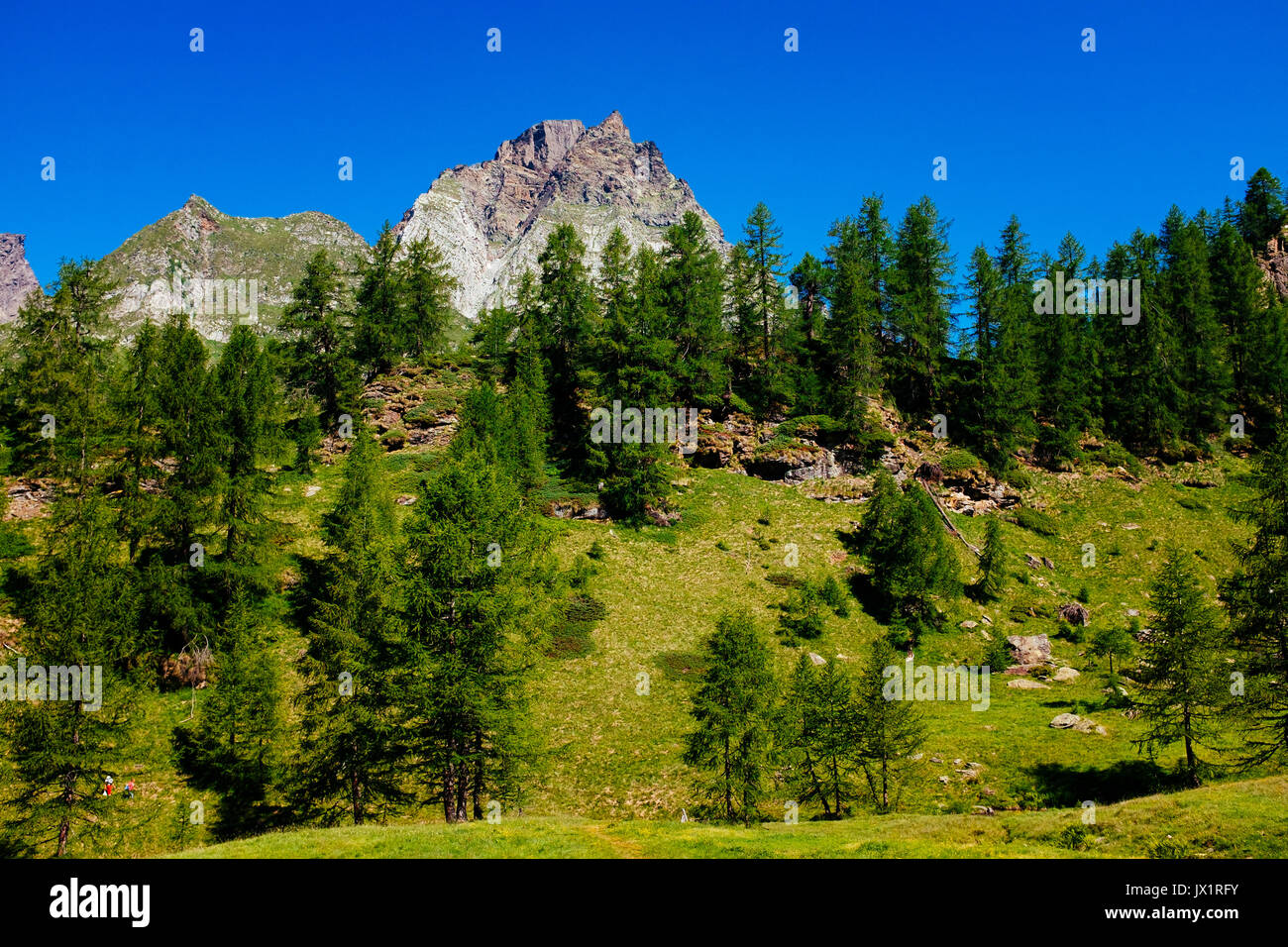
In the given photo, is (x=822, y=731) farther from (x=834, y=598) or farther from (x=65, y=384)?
(x=65, y=384)

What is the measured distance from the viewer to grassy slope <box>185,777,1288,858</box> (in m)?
15.6

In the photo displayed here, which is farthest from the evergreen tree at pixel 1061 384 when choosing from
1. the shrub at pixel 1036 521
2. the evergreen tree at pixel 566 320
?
the evergreen tree at pixel 566 320

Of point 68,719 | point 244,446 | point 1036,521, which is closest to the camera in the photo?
point 68,719

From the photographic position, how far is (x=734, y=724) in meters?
25.0

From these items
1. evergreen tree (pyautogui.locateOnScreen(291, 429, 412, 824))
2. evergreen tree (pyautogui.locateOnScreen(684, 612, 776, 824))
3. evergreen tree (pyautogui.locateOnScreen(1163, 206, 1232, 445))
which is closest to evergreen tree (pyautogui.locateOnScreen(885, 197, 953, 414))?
evergreen tree (pyautogui.locateOnScreen(1163, 206, 1232, 445))

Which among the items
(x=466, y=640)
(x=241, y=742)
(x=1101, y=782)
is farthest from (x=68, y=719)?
(x=1101, y=782)

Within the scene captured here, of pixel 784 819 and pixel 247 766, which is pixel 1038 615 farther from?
pixel 247 766

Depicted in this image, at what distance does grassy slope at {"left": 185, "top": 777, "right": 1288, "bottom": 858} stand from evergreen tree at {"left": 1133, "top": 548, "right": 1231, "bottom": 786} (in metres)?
6.06

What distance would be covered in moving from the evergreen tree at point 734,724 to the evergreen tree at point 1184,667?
1669 cm

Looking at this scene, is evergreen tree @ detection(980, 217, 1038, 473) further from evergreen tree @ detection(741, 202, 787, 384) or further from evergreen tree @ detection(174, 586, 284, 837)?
evergreen tree @ detection(174, 586, 284, 837)

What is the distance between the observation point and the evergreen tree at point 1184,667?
26.3 meters

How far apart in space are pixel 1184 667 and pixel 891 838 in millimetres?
17968

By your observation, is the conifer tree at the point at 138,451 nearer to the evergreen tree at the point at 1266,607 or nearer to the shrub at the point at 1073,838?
the shrub at the point at 1073,838

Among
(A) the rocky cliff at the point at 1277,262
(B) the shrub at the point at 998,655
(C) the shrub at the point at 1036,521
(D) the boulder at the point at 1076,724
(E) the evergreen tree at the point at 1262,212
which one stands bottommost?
(D) the boulder at the point at 1076,724
